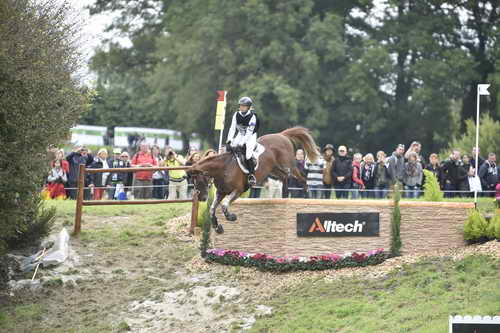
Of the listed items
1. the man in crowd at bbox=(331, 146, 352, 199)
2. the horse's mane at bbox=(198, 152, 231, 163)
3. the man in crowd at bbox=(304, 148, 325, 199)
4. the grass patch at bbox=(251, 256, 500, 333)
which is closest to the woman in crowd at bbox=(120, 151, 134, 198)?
the man in crowd at bbox=(304, 148, 325, 199)

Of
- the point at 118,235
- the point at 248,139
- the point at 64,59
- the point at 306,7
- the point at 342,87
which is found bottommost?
the point at 118,235

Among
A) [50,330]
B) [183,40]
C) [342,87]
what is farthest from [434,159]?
[183,40]

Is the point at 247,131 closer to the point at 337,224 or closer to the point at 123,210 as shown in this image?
the point at 337,224

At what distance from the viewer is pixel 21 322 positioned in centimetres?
1670

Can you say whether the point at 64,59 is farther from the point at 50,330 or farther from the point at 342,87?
the point at 342,87

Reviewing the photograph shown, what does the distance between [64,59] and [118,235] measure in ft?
14.0

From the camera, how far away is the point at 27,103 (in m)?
16.4

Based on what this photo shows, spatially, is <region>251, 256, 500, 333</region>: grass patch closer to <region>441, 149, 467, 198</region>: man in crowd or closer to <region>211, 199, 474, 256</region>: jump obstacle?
<region>211, 199, 474, 256</region>: jump obstacle

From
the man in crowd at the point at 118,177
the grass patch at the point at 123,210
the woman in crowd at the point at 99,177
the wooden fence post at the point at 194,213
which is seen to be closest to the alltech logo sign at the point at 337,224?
the wooden fence post at the point at 194,213

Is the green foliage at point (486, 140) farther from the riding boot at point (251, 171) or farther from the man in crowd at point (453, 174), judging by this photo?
the riding boot at point (251, 171)

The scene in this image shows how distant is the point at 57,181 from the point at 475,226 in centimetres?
1050

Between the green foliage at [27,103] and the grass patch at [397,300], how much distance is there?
529 centimetres

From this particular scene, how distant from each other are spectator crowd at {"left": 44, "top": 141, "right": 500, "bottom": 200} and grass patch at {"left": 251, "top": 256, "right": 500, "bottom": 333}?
471 centimetres

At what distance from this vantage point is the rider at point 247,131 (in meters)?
16.6
